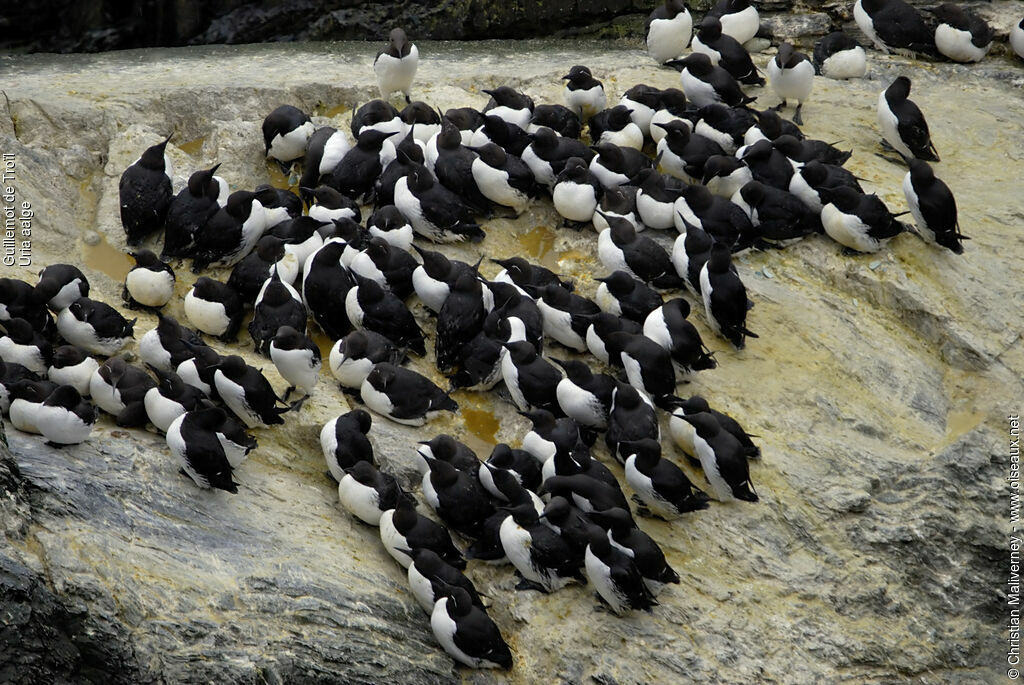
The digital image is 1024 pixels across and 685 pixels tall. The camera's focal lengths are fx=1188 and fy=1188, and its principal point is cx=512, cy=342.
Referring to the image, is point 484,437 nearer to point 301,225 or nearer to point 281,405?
point 281,405

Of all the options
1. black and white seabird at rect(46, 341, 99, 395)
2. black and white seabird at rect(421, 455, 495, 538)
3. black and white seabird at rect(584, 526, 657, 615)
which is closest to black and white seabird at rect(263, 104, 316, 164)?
black and white seabird at rect(46, 341, 99, 395)

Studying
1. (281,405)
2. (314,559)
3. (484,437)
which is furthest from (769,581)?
(281,405)

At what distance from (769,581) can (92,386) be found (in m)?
4.69

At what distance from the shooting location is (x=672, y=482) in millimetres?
7770

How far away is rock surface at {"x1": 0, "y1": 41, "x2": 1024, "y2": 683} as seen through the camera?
669cm

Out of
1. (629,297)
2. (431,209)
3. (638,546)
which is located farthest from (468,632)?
(431,209)

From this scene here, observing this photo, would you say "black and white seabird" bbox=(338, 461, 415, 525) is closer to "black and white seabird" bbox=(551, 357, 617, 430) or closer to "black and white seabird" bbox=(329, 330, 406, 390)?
"black and white seabird" bbox=(329, 330, 406, 390)

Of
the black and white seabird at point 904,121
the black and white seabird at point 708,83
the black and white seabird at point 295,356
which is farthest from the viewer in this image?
the black and white seabird at point 708,83

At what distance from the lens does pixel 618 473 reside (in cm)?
838

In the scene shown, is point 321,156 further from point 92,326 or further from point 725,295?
point 725,295

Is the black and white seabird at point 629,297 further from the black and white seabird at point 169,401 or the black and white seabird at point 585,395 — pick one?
the black and white seabird at point 169,401

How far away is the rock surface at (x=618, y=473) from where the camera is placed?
669cm

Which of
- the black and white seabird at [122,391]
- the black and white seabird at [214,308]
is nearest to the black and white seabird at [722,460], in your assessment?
the black and white seabird at [214,308]

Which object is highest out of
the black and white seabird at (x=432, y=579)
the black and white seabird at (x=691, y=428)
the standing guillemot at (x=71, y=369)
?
the standing guillemot at (x=71, y=369)
